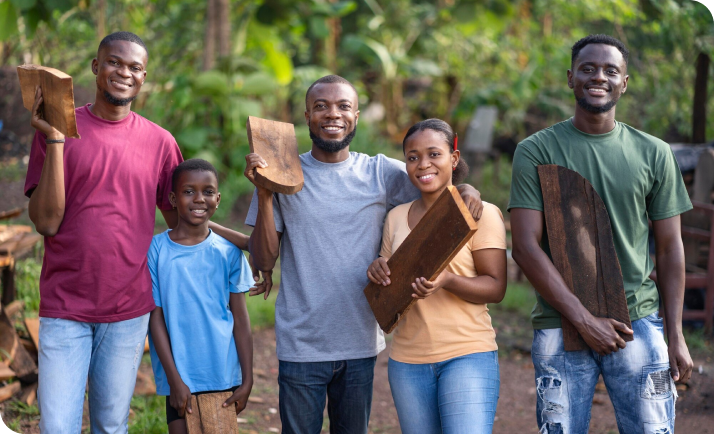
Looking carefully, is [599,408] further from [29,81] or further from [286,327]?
[29,81]

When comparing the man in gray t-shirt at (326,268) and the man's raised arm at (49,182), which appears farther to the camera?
the man in gray t-shirt at (326,268)

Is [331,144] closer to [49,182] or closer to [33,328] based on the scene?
[49,182]

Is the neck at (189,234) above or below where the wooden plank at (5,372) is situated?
above

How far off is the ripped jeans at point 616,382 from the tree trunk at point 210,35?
7.60 metres

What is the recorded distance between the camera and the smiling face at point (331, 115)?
8.71 feet

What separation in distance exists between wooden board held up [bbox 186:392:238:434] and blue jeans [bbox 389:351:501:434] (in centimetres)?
67

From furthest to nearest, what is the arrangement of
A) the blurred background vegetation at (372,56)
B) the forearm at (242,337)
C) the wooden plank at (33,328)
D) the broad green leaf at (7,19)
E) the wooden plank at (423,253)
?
the blurred background vegetation at (372,56)
the broad green leaf at (7,19)
the wooden plank at (33,328)
the forearm at (242,337)
the wooden plank at (423,253)

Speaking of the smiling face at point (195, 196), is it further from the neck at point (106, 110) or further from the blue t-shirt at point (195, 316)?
the neck at point (106, 110)

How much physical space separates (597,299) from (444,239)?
2.16ft

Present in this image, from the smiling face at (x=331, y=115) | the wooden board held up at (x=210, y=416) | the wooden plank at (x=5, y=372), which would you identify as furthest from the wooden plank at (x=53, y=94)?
the wooden plank at (x=5, y=372)

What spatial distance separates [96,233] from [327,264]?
0.89m

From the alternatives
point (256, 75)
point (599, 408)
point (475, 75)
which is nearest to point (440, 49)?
point (475, 75)

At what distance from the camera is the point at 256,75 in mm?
8938

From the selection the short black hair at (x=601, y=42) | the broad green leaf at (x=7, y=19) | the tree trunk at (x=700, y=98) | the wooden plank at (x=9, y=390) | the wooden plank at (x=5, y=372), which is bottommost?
the wooden plank at (x=9, y=390)
